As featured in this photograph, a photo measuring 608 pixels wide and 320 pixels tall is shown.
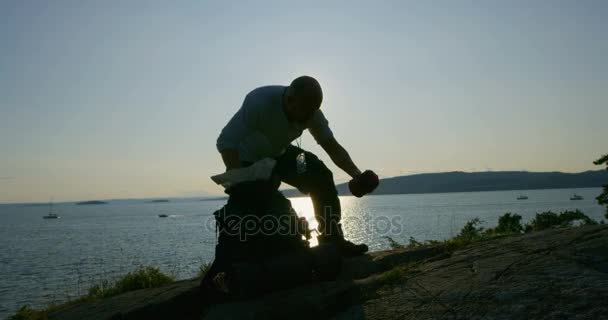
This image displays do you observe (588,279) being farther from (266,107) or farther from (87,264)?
(87,264)

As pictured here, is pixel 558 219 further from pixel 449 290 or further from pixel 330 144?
pixel 449 290

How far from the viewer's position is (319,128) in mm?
5000

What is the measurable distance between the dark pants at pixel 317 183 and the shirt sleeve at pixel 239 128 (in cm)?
53

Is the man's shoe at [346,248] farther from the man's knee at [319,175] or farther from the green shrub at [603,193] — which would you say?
the green shrub at [603,193]

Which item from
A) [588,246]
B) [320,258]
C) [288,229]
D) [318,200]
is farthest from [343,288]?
[588,246]

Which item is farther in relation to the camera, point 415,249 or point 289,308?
point 415,249

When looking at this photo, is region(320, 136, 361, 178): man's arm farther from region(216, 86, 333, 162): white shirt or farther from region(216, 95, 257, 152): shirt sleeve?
region(216, 95, 257, 152): shirt sleeve

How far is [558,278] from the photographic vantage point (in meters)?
3.39

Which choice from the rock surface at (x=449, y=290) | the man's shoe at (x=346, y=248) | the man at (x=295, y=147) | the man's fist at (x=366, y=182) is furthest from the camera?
the man's shoe at (x=346, y=248)

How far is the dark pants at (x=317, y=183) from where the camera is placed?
493cm

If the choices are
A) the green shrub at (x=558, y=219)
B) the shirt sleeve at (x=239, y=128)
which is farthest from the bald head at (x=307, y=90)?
the green shrub at (x=558, y=219)

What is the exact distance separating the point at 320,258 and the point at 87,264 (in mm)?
33568

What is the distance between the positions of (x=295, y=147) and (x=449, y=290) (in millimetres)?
2157

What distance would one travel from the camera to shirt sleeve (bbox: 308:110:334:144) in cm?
494
